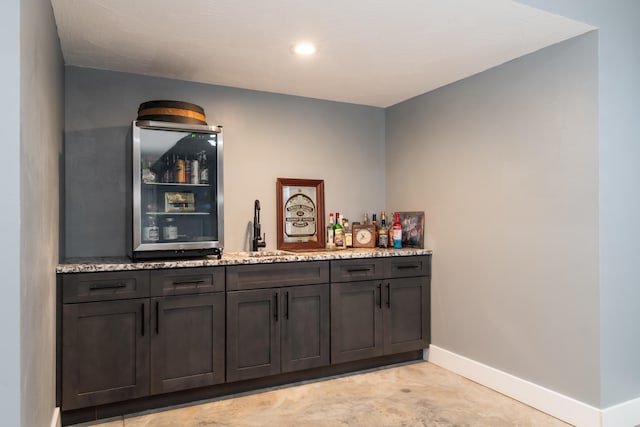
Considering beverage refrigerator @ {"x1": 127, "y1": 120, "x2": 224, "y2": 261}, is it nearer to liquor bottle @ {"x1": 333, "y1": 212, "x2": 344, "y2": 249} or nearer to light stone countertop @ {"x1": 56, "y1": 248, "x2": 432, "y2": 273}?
light stone countertop @ {"x1": 56, "y1": 248, "x2": 432, "y2": 273}

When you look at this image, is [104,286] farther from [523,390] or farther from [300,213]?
[523,390]

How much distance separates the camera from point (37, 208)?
1722 mm

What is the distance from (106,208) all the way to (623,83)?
343cm

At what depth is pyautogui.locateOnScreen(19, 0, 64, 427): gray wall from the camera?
4.67ft

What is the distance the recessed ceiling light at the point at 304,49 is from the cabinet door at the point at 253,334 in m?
1.61

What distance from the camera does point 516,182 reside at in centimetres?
297

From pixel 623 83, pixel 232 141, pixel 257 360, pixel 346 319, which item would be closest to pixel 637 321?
pixel 623 83

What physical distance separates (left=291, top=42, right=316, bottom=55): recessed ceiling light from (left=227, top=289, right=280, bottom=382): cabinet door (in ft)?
5.29

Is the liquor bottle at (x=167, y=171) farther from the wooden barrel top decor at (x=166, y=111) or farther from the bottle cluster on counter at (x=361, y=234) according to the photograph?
the bottle cluster on counter at (x=361, y=234)

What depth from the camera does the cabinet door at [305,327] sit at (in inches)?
124

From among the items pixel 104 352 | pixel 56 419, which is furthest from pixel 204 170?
pixel 56 419

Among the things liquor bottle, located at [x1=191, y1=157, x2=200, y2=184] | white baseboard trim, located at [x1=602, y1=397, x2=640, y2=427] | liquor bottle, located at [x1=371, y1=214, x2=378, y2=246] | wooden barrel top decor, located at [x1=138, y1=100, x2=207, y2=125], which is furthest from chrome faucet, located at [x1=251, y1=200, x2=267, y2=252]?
white baseboard trim, located at [x1=602, y1=397, x2=640, y2=427]

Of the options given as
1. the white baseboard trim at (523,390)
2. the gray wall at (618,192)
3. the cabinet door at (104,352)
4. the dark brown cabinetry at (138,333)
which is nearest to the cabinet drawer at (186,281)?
the dark brown cabinetry at (138,333)

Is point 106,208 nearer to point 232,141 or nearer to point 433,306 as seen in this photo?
point 232,141
